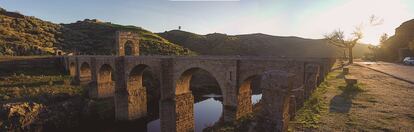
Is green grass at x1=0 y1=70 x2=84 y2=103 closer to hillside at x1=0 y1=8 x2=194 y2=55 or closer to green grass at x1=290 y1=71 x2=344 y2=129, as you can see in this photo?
hillside at x1=0 y1=8 x2=194 y2=55

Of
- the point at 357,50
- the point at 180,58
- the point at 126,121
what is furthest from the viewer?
the point at 357,50

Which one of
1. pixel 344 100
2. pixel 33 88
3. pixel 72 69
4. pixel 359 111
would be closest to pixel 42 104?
pixel 33 88

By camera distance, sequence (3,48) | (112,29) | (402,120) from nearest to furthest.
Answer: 1. (402,120)
2. (3,48)
3. (112,29)

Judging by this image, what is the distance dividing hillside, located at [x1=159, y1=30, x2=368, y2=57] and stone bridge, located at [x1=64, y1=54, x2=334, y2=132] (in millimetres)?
59756

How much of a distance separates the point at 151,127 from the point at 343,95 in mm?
21169

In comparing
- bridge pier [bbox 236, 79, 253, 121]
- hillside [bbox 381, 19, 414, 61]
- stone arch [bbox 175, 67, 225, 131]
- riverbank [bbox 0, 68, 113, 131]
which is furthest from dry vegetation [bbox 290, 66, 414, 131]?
hillside [bbox 381, 19, 414, 61]

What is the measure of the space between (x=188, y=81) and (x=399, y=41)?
45244 millimetres

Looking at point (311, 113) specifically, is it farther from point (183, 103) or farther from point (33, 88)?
point (33, 88)

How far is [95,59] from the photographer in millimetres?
32125

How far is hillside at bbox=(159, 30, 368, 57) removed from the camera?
90.7 m

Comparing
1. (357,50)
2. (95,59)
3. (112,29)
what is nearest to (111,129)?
(95,59)

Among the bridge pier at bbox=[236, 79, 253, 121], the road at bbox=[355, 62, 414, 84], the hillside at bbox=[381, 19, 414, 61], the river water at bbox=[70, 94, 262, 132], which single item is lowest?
the river water at bbox=[70, 94, 262, 132]

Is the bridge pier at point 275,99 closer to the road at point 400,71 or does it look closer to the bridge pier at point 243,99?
the bridge pier at point 243,99

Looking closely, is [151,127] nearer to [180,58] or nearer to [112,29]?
[180,58]
